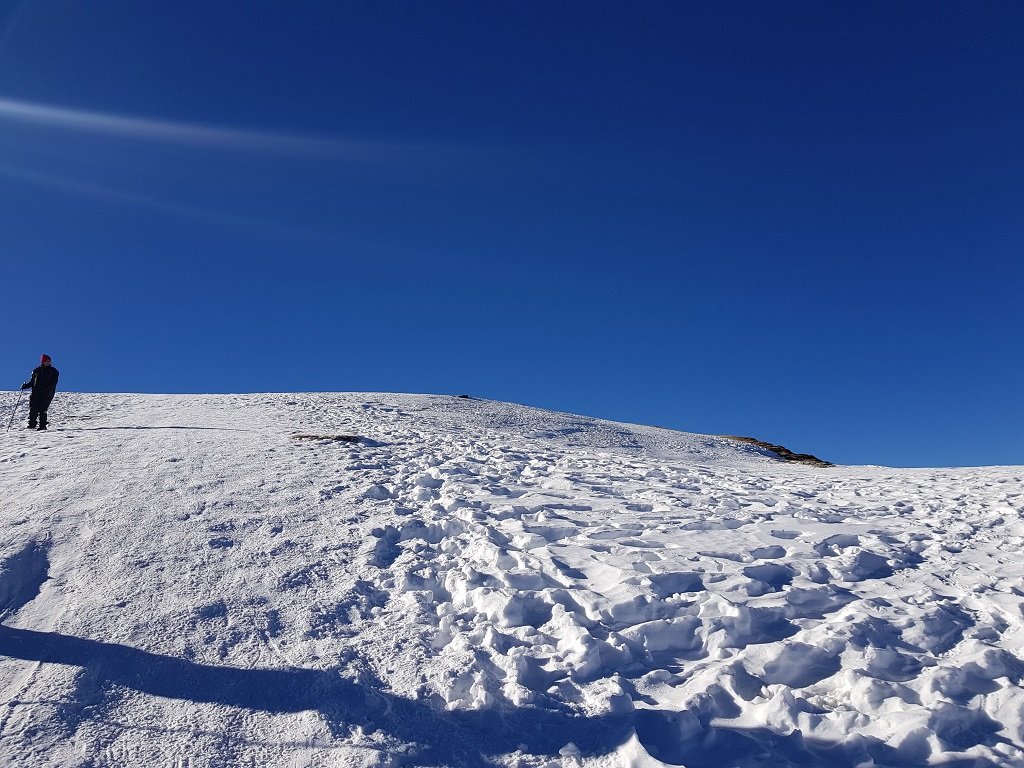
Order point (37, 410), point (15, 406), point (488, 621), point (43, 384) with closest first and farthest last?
point (488, 621) → point (37, 410) → point (43, 384) → point (15, 406)

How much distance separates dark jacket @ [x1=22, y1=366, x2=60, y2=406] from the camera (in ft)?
55.7

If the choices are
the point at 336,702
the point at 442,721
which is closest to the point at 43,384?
the point at 336,702

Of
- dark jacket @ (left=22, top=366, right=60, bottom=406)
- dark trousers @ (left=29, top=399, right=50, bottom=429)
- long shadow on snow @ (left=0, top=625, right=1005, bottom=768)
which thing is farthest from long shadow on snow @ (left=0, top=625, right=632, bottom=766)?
dark jacket @ (left=22, top=366, right=60, bottom=406)

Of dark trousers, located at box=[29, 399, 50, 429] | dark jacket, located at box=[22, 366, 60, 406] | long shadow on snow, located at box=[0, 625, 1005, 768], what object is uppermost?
dark jacket, located at box=[22, 366, 60, 406]

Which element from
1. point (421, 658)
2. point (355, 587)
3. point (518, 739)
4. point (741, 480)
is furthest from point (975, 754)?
point (741, 480)

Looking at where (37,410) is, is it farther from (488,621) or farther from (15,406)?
(488,621)

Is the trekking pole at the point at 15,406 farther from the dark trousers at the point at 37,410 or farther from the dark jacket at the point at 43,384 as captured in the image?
the dark jacket at the point at 43,384

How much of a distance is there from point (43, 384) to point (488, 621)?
16.6 m

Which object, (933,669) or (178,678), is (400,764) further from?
(933,669)

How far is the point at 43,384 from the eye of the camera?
56.5 feet

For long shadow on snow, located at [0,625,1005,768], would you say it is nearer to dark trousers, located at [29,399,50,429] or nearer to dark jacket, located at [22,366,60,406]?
dark trousers, located at [29,399,50,429]

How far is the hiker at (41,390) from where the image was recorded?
16750 mm

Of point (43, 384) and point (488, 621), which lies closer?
point (488, 621)

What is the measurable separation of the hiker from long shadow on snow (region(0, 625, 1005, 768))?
45.8ft
